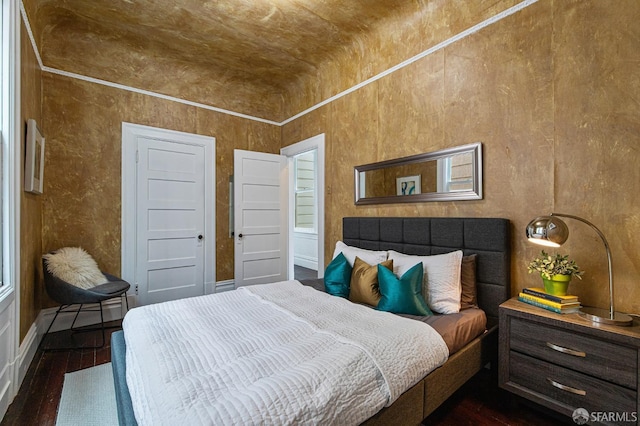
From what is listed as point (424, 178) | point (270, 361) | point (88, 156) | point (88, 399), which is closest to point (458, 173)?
point (424, 178)

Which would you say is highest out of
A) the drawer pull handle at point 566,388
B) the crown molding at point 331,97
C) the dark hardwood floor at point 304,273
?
the crown molding at point 331,97

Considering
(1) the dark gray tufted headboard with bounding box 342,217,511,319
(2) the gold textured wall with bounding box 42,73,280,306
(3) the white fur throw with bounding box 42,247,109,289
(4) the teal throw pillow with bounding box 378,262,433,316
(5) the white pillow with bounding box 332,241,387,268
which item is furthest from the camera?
(2) the gold textured wall with bounding box 42,73,280,306

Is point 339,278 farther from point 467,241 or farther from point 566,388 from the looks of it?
point 566,388

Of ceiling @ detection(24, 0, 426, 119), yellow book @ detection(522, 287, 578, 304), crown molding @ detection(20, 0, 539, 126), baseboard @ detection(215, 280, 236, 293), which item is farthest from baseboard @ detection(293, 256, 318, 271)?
yellow book @ detection(522, 287, 578, 304)

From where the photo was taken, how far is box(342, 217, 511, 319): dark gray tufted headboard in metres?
2.15

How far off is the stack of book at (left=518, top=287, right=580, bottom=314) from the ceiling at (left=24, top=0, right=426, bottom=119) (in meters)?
2.61

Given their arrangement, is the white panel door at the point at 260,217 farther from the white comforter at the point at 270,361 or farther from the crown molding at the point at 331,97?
the white comforter at the point at 270,361

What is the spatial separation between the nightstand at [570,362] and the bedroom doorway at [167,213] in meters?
3.51

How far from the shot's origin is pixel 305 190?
6836 millimetres

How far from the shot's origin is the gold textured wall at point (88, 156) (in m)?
Answer: 3.08

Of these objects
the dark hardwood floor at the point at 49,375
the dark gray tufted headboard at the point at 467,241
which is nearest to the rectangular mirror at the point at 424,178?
the dark gray tufted headboard at the point at 467,241

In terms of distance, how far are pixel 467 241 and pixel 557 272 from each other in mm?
621

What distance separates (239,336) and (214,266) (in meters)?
2.74

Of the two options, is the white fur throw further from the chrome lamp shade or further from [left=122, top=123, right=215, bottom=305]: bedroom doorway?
the chrome lamp shade
